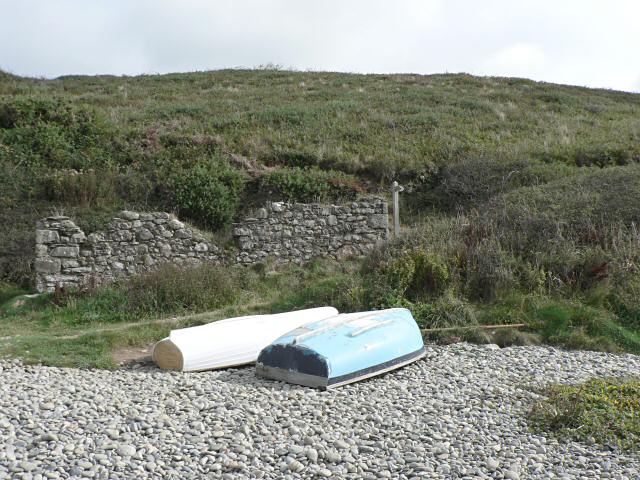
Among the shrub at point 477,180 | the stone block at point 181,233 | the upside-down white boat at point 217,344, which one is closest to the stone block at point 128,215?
the stone block at point 181,233

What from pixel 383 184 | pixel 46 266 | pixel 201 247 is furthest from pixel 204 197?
pixel 383 184

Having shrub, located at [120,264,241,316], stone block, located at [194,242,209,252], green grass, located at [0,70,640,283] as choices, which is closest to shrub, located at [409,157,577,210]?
green grass, located at [0,70,640,283]

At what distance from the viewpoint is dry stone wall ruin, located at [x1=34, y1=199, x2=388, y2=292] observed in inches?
507

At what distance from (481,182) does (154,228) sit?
29.1ft

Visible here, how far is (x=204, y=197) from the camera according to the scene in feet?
49.6

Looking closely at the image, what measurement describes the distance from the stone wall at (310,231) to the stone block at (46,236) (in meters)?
3.79

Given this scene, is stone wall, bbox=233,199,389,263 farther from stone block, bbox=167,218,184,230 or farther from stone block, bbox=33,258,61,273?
stone block, bbox=33,258,61,273

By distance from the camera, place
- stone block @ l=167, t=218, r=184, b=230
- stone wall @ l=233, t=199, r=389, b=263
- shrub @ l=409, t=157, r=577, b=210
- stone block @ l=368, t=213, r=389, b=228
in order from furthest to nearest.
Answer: shrub @ l=409, t=157, r=577, b=210
stone block @ l=368, t=213, r=389, b=228
stone wall @ l=233, t=199, r=389, b=263
stone block @ l=167, t=218, r=184, b=230

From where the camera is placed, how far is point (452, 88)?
3216cm

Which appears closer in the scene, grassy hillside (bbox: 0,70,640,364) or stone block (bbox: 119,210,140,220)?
grassy hillside (bbox: 0,70,640,364)

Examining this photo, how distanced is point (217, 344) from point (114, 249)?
602 cm

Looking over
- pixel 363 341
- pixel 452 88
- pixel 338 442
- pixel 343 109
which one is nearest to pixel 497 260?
pixel 363 341

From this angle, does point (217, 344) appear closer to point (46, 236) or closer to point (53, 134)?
point (46, 236)

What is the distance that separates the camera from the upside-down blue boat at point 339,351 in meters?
7.06
